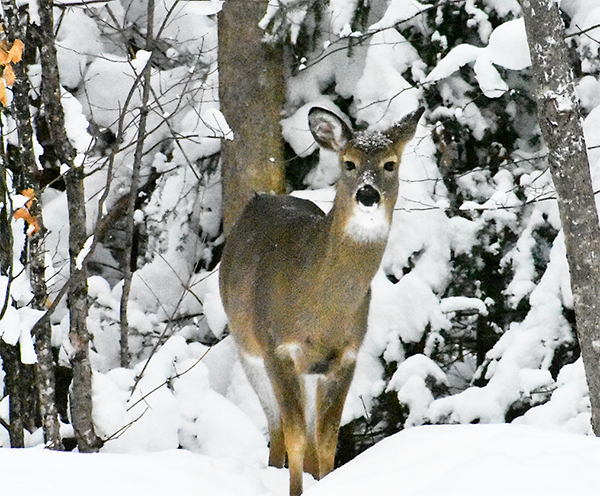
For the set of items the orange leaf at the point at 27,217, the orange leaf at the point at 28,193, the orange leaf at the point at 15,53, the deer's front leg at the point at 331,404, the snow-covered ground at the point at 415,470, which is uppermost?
the orange leaf at the point at 15,53

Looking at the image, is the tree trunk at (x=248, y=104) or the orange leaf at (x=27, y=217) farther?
the tree trunk at (x=248, y=104)

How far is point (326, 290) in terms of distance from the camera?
4.87 metres

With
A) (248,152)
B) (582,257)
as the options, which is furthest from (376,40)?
(582,257)

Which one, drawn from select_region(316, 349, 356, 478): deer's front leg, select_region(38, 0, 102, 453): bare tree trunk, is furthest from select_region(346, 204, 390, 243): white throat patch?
select_region(38, 0, 102, 453): bare tree trunk

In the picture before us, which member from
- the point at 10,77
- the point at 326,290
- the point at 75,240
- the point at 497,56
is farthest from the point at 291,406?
the point at 497,56

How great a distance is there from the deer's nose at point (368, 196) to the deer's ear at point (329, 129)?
0.50 meters

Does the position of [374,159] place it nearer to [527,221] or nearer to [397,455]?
[397,455]

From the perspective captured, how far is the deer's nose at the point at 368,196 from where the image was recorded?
470cm

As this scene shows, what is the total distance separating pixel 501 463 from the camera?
3.03 meters

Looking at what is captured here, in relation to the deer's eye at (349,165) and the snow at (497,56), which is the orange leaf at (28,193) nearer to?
the deer's eye at (349,165)

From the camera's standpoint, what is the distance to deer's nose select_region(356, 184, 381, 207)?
4695mm

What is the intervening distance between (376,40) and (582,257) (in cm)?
374

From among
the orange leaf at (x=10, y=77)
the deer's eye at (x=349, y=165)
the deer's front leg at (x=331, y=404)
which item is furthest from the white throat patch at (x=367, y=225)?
the orange leaf at (x=10, y=77)

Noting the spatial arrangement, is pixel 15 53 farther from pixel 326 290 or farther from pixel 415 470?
pixel 415 470
